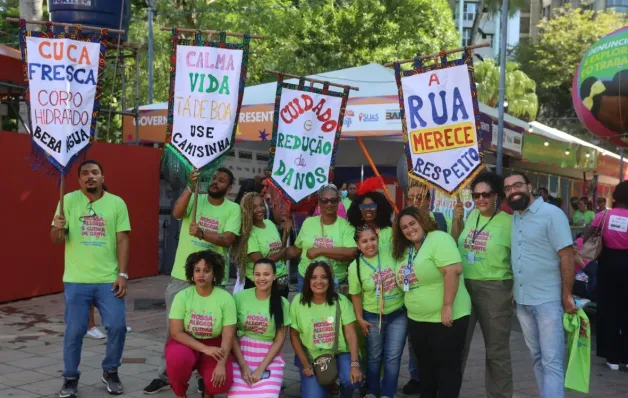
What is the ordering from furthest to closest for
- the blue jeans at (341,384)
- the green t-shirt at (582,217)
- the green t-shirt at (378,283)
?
the green t-shirt at (582,217) < the green t-shirt at (378,283) < the blue jeans at (341,384)

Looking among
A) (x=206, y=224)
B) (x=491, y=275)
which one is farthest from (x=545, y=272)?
(x=206, y=224)

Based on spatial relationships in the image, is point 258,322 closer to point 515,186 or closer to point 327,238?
point 327,238

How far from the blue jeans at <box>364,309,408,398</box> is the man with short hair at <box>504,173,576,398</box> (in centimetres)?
90

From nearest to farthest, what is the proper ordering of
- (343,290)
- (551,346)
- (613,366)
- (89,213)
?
1. (551,346)
2. (89,213)
3. (343,290)
4. (613,366)

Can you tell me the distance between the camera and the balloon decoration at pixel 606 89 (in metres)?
11.6

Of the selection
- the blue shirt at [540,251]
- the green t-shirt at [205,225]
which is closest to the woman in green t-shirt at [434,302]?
the blue shirt at [540,251]

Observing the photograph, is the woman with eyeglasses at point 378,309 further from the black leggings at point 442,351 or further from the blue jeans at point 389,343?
the black leggings at point 442,351

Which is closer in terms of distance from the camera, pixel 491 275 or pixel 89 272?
pixel 491 275

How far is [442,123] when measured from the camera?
639cm

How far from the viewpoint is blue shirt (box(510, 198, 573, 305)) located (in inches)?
208

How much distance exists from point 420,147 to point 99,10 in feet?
24.6

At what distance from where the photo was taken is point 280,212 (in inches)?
309

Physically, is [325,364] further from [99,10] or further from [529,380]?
[99,10]

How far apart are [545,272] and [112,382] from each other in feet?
11.0
